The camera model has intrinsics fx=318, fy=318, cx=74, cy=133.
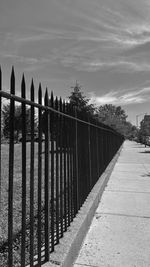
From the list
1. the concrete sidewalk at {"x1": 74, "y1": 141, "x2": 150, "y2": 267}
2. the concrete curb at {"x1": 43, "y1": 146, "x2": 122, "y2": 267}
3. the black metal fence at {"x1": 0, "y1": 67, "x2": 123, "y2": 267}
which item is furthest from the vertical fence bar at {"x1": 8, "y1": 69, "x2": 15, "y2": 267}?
the concrete sidewalk at {"x1": 74, "y1": 141, "x2": 150, "y2": 267}

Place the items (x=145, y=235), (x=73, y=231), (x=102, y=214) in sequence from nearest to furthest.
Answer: (x=73, y=231) < (x=145, y=235) < (x=102, y=214)

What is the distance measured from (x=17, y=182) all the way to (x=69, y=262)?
4.96 metres

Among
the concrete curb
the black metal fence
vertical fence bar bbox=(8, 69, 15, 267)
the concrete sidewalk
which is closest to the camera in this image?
vertical fence bar bbox=(8, 69, 15, 267)

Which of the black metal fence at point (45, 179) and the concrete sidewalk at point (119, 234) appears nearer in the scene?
the black metal fence at point (45, 179)

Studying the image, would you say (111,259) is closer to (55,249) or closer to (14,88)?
(55,249)

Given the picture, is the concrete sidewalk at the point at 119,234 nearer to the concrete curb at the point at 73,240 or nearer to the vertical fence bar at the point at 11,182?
the concrete curb at the point at 73,240

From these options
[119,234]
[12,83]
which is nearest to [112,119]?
Result: [119,234]

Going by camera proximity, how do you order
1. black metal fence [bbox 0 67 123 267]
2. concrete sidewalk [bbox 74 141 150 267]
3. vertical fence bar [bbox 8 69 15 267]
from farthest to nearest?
concrete sidewalk [bbox 74 141 150 267] < black metal fence [bbox 0 67 123 267] < vertical fence bar [bbox 8 69 15 267]

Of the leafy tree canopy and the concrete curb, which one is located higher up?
the leafy tree canopy

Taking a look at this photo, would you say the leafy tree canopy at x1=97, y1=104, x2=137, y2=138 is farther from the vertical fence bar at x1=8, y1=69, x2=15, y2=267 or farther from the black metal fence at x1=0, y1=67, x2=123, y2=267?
the vertical fence bar at x1=8, y1=69, x2=15, y2=267

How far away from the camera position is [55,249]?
10.8ft

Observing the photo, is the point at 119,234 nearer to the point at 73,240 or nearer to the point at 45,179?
the point at 73,240

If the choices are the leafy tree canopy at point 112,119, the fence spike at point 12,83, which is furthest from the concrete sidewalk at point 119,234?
the leafy tree canopy at point 112,119

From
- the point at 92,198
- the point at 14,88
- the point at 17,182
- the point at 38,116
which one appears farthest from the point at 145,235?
the point at 17,182
